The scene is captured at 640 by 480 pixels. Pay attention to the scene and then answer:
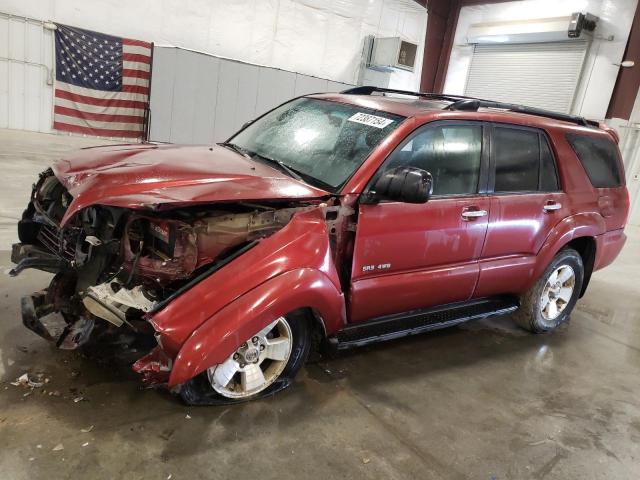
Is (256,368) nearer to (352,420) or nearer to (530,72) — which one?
(352,420)

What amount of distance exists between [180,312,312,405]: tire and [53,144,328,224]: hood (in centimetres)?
65

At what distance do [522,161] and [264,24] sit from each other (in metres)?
8.64

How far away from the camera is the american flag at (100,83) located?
9.26 meters

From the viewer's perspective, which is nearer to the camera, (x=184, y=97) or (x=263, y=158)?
(x=263, y=158)

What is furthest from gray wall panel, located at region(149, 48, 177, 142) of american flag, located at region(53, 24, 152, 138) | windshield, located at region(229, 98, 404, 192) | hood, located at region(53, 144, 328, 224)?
hood, located at region(53, 144, 328, 224)

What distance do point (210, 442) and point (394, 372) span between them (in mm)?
1298

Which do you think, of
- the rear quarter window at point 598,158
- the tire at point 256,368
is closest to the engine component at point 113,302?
the tire at point 256,368

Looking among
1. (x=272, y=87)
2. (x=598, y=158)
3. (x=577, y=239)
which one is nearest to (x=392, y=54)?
(x=272, y=87)

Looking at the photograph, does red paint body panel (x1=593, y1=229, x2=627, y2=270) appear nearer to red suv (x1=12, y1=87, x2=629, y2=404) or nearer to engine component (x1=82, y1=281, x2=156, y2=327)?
red suv (x1=12, y1=87, x2=629, y2=404)

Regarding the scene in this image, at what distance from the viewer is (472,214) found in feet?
10.2

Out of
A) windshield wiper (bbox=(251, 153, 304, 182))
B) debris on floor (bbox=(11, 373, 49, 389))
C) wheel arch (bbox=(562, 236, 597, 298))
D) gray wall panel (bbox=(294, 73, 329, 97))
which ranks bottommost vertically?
debris on floor (bbox=(11, 373, 49, 389))

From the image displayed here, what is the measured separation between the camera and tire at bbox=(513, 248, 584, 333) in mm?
3898

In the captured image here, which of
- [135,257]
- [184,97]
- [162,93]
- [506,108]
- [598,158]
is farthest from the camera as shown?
[184,97]

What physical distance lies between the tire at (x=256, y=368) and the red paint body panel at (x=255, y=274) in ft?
0.55
